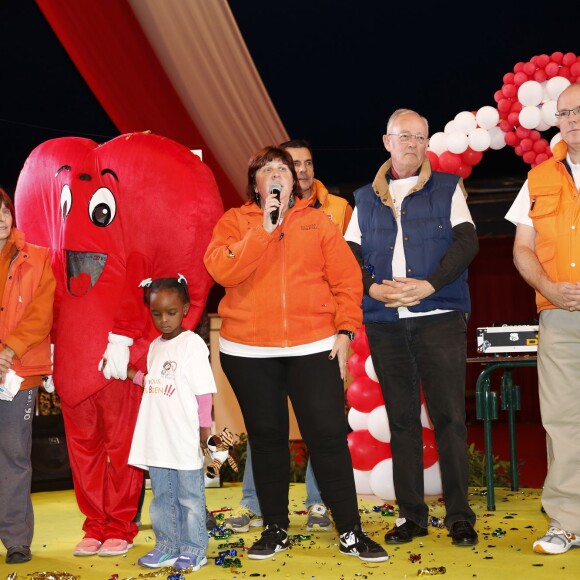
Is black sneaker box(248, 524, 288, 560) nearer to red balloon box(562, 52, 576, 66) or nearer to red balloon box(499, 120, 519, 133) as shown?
red balloon box(499, 120, 519, 133)

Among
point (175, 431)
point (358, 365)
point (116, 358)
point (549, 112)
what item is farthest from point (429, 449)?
point (549, 112)

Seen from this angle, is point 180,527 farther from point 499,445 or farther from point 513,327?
point 499,445

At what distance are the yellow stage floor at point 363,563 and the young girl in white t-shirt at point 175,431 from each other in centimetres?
13

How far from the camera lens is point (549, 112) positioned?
513cm

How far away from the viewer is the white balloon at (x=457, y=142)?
17.5 ft

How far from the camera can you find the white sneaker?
3.12 metres

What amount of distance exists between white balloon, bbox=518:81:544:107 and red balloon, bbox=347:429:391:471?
7.26 feet

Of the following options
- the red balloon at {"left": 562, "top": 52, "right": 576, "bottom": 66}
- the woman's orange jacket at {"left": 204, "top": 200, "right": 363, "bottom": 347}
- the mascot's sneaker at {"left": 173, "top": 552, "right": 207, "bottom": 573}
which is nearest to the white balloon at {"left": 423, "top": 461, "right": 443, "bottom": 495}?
the woman's orange jacket at {"left": 204, "top": 200, "right": 363, "bottom": 347}

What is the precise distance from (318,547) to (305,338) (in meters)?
0.84

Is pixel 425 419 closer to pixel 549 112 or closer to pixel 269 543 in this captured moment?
pixel 269 543

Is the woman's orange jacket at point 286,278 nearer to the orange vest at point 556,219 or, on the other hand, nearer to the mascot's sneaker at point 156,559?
the orange vest at point 556,219

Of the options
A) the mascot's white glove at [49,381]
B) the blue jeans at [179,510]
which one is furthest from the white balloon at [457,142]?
the blue jeans at [179,510]

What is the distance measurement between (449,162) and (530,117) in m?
0.52

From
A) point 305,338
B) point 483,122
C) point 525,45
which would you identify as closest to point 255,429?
point 305,338
